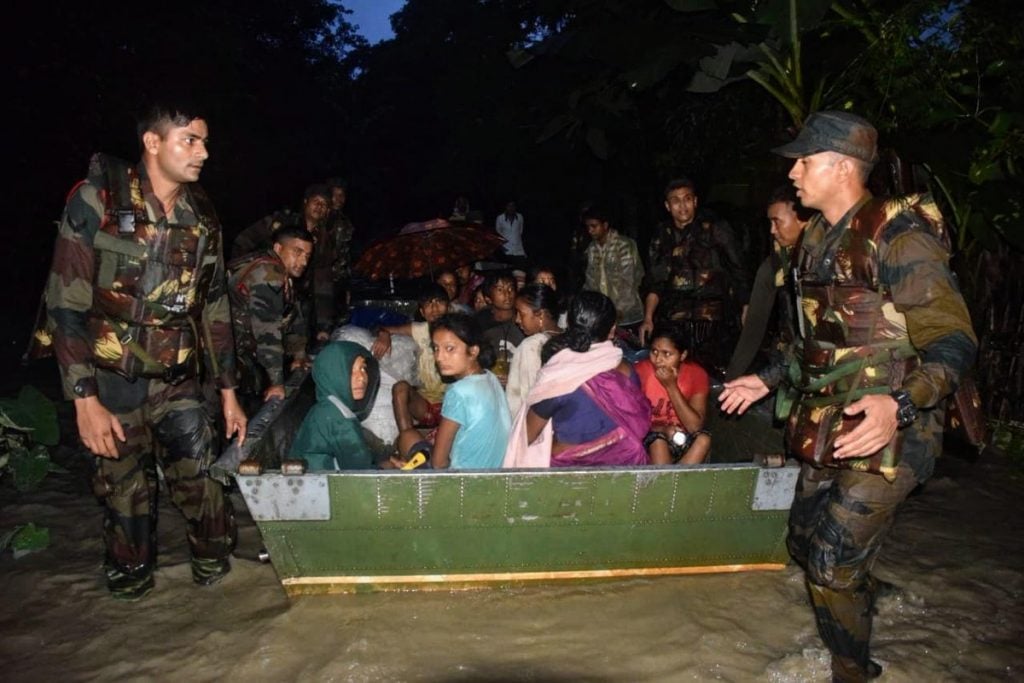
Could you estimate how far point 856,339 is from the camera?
2525 millimetres

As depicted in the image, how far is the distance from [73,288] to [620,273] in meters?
4.50

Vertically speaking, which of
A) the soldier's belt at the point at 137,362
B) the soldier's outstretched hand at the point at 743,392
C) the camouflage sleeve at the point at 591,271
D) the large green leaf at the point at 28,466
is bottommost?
the large green leaf at the point at 28,466

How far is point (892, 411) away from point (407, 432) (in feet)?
9.35

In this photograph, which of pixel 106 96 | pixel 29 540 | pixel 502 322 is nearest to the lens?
pixel 29 540

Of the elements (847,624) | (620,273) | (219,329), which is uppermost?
(620,273)

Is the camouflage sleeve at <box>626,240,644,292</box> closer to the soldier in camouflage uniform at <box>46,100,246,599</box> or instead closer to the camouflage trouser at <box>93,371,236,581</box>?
the soldier in camouflage uniform at <box>46,100,246,599</box>

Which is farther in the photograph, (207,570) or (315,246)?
(315,246)

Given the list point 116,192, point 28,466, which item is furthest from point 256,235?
point 116,192

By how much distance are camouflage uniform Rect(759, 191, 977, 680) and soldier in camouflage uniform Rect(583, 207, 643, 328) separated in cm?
371

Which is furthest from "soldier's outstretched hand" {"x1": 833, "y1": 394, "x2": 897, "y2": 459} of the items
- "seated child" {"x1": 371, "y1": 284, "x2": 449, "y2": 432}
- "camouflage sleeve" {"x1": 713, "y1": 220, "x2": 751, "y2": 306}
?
"camouflage sleeve" {"x1": 713, "y1": 220, "x2": 751, "y2": 306}

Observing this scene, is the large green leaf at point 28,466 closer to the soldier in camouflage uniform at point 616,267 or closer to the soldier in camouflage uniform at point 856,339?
the soldier in camouflage uniform at point 616,267

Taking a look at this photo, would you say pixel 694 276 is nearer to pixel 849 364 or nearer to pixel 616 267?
pixel 616 267

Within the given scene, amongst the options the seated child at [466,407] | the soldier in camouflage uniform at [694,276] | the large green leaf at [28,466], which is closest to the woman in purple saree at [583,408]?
the seated child at [466,407]

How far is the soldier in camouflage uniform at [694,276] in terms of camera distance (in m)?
5.90
